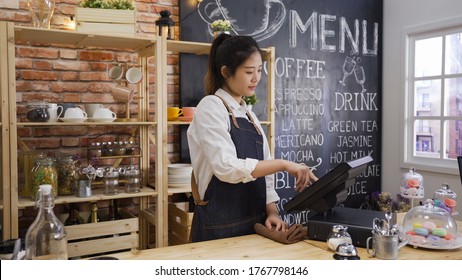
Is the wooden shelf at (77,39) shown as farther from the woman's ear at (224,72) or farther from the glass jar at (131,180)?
the woman's ear at (224,72)

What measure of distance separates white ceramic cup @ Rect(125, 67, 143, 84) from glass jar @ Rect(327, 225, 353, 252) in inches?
71.9

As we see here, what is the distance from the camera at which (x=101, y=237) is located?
108 inches

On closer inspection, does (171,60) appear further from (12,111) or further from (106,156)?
(12,111)

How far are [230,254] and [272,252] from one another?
14cm

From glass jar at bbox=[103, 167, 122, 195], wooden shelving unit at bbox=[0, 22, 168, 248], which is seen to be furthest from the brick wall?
glass jar at bbox=[103, 167, 122, 195]

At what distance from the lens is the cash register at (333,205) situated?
1.49 m

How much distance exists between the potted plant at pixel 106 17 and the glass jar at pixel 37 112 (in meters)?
0.49

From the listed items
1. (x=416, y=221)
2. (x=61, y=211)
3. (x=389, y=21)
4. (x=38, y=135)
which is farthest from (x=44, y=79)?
(x=389, y=21)

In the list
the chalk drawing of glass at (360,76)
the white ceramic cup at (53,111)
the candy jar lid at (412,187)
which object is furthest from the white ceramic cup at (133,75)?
the chalk drawing of glass at (360,76)

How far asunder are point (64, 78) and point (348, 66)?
8.17 ft

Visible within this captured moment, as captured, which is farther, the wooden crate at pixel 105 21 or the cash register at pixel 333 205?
the wooden crate at pixel 105 21

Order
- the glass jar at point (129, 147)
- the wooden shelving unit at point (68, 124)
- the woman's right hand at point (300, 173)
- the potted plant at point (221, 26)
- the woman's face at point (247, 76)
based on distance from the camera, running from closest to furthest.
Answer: the woman's right hand at point (300, 173) < the woman's face at point (247, 76) < the wooden shelving unit at point (68, 124) < the glass jar at point (129, 147) < the potted plant at point (221, 26)

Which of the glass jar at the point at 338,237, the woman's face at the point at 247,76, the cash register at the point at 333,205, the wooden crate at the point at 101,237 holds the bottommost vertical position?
the wooden crate at the point at 101,237

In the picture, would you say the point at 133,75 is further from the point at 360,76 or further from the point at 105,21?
the point at 360,76
